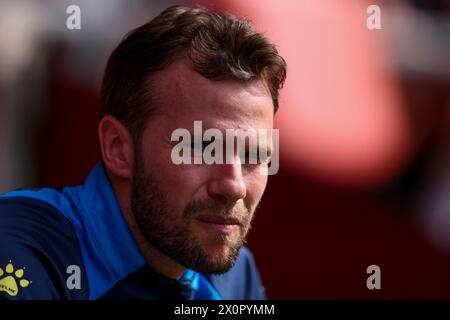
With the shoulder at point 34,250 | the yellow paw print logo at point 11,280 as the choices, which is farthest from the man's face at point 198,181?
the yellow paw print logo at point 11,280

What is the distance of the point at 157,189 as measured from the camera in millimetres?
1785

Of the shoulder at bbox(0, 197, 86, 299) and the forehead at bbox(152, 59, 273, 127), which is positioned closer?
the shoulder at bbox(0, 197, 86, 299)

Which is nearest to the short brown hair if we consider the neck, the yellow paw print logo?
the neck

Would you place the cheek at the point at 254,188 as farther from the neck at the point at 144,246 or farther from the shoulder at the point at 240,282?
the shoulder at the point at 240,282

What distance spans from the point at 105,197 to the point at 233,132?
366 millimetres

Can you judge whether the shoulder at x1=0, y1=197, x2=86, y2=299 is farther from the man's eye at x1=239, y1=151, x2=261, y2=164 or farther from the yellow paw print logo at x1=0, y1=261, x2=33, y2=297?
the man's eye at x1=239, y1=151, x2=261, y2=164

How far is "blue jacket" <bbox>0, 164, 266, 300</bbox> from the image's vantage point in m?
1.63

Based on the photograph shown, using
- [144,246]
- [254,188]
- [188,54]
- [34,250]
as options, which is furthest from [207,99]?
[34,250]

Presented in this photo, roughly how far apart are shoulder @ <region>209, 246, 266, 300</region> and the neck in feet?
0.81

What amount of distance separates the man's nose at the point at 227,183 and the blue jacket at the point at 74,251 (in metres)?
0.26

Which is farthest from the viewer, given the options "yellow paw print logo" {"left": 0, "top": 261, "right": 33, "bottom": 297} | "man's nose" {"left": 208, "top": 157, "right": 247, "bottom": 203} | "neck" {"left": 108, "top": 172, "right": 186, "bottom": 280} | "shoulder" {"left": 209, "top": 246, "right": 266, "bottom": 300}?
"shoulder" {"left": 209, "top": 246, "right": 266, "bottom": 300}

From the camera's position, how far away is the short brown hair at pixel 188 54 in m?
1.75
